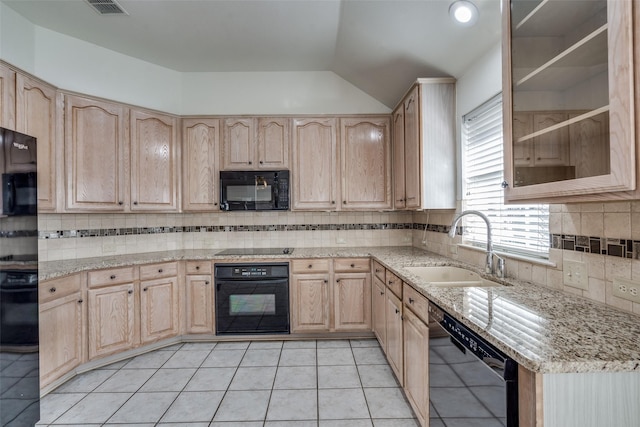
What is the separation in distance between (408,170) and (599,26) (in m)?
1.72

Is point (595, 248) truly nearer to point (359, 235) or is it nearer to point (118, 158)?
point (359, 235)

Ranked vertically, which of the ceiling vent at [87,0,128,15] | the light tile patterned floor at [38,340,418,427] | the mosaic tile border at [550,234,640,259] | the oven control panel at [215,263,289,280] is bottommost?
the light tile patterned floor at [38,340,418,427]

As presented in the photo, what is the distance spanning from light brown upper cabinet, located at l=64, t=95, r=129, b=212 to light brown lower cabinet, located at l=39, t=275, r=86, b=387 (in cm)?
71

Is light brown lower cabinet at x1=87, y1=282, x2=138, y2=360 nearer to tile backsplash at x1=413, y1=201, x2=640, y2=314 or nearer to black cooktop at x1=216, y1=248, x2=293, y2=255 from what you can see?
black cooktop at x1=216, y1=248, x2=293, y2=255

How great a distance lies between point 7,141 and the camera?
148cm

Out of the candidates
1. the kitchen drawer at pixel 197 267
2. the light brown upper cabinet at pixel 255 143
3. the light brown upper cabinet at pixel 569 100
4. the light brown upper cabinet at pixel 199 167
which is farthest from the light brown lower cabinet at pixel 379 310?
the light brown upper cabinet at pixel 199 167

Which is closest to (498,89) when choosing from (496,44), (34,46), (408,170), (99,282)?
(496,44)

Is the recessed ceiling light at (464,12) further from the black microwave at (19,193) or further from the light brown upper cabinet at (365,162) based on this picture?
the black microwave at (19,193)

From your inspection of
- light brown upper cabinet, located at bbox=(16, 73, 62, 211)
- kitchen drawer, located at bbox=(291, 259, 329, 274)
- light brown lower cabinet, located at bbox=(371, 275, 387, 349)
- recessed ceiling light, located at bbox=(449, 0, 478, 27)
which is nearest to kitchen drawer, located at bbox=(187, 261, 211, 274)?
kitchen drawer, located at bbox=(291, 259, 329, 274)

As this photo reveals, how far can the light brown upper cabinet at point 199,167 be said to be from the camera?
2.97 meters

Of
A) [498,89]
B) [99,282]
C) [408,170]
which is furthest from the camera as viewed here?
[408,170]

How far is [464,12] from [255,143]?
2.08 metres

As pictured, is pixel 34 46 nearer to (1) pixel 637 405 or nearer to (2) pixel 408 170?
(2) pixel 408 170

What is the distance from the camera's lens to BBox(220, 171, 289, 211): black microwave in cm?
291
